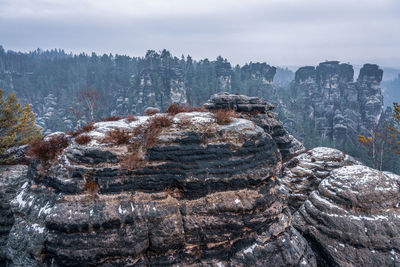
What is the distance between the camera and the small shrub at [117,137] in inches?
387

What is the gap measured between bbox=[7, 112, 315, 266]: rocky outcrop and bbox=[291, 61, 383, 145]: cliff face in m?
90.1

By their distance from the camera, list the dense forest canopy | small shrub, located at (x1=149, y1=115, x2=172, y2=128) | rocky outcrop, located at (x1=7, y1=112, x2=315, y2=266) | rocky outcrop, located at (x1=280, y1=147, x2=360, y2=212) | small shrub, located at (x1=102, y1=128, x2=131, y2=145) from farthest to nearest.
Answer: the dense forest canopy → rocky outcrop, located at (x1=280, y1=147, x2=360, y2=212) → small shrub, located at (x1=149, y1=115, x2=172, y2=128) → small shrub, located at (x1=102, y1=128, x2=131, y2=145) → rocky outcrop, located at (x1=7, y1=112, x2=315, y2=266)

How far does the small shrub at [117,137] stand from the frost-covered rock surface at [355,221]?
12.1 meters

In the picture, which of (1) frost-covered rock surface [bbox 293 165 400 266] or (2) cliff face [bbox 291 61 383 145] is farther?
(2) cliff face [bbox 291 61 383 145]

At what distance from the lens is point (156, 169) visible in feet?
31.0

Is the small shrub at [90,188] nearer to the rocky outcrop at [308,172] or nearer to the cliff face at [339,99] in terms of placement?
the rocky outcrop at [308,172]

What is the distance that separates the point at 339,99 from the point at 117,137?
403 feet

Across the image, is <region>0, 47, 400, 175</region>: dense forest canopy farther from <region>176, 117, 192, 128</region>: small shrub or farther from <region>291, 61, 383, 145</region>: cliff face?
<region>176, 117, 192, 128</region>: small shrub

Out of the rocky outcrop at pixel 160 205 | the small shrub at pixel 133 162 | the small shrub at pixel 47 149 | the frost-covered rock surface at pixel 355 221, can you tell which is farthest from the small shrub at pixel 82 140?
the frost-covered rock surface at pixel 355 221

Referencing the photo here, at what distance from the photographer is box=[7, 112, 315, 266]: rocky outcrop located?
27.5 feet

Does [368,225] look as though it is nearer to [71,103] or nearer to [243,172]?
[243,172]

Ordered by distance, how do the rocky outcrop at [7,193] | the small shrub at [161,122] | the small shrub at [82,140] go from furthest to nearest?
the rocky outcrop at [7,193] → the small shrub at [161,122] → the small shrub at [82,140]

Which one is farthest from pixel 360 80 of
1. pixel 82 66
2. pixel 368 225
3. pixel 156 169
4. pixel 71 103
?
pixel 82 66

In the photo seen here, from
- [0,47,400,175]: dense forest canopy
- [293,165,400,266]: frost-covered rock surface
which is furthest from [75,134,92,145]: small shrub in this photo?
[0,47,400,175]: dense forest canopy
